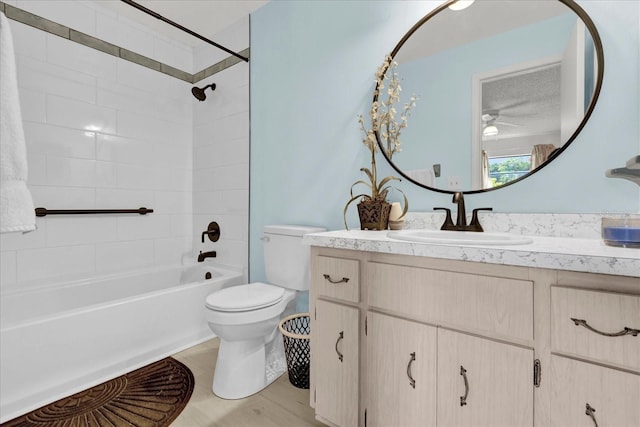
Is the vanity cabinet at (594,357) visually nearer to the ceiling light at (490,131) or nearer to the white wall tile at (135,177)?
the ceiling light at (490,131)

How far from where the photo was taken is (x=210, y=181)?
8.68 ft

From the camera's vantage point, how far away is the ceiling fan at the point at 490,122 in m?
1.31

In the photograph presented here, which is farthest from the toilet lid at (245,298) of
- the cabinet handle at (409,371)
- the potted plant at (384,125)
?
the cabinet handle at (409,371)

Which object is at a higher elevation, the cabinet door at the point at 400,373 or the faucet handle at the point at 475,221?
the faucet handle at the point at 475,221

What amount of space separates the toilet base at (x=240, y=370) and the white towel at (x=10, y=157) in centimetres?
104

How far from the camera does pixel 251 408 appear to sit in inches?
57.3

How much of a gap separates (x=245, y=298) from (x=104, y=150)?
1.65 metres

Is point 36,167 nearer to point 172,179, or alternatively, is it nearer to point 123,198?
point 123,198

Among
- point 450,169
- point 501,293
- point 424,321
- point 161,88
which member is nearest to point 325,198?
point 450,169

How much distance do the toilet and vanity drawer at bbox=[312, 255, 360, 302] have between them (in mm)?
475

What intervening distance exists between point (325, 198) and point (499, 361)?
1233 millimetres

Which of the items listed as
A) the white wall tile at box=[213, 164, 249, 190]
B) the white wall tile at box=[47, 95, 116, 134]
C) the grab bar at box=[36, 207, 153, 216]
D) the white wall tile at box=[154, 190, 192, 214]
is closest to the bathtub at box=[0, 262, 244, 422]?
the grab bar at box=[36, 207, 153, 216]

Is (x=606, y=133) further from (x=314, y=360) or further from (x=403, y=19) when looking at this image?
(x=314, y=360)

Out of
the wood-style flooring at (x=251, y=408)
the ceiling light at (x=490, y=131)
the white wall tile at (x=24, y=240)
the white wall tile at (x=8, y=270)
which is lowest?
the wood-style flooring at (x=251, y=408)
